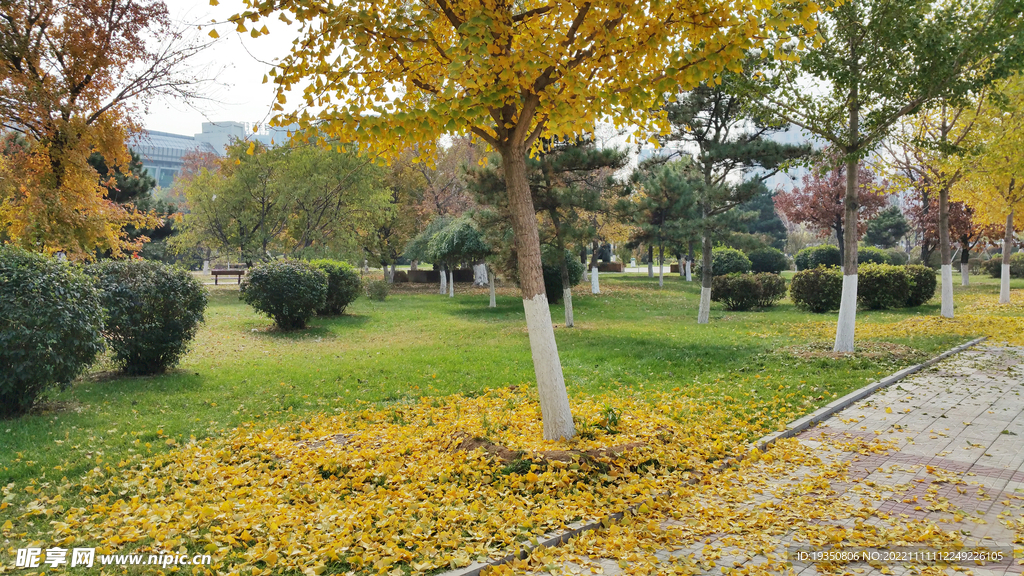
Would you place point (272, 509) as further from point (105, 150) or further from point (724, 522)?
point (105, 150)

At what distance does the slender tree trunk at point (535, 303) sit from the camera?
5152 millimetres

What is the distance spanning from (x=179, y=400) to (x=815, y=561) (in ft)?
24.0

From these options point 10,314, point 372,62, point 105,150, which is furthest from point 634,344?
point 105,150

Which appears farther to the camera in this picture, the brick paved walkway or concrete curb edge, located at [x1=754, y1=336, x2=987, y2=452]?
concrete curb edge, located at [x1=754, y1=336, x2=987, y2=452]

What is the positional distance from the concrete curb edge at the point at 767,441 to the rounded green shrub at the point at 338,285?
14.1m

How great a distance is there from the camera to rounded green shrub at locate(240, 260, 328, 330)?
14242 millimetres

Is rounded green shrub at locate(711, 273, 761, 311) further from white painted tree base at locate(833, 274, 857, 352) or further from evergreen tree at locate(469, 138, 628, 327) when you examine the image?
white painted tree base at locate(833, 274, 857, 352)

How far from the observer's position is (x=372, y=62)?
498cm

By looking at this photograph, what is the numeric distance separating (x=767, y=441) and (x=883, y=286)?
1434 cm

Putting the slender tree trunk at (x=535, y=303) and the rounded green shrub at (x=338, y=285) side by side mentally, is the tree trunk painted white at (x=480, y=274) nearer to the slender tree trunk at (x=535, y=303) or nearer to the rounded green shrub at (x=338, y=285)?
the rounded green shrub at (x=338, y=285)

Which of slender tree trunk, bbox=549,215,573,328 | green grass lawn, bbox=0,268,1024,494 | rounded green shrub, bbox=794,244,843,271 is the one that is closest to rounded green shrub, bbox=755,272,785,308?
green grass lawn, bbox=0,268,1024,494

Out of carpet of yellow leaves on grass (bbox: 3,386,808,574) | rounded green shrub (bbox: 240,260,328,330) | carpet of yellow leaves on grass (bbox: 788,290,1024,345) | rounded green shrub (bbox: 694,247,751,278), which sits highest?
rounded green shrub (bbox: 694,247,751,278)

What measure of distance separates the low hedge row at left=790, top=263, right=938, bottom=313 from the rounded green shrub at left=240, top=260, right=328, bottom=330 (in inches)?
554

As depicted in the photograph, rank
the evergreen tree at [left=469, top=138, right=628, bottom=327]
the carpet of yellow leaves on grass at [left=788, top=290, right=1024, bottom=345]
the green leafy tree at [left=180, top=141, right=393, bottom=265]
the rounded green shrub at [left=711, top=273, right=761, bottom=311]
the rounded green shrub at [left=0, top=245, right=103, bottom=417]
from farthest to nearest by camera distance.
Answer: the green leafy tree at [left=180, top=141, right=393, bottom=265]
the rounded green shrub at [left=711, top=273, right=761, bottom=311]
the evergreen tree at [left=469, top=138, right=628, bottom=327]
the carpet of yellow leaves on grass at [left=788, top=290, right=1024, bottom=345]
the rounded green shrub at [left=0, top=245, right=103, bottom=417]
